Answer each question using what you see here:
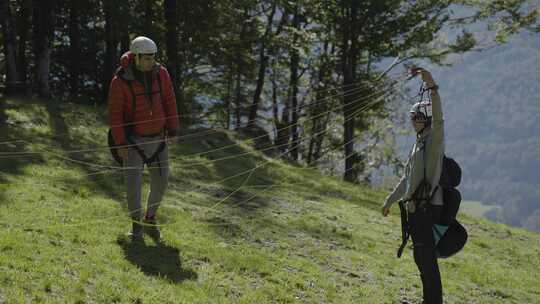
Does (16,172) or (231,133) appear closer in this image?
(16,172)

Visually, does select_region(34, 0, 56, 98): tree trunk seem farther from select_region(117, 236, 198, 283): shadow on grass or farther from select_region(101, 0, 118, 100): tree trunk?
select_region(117, 236, 198, 283): shadow on grass

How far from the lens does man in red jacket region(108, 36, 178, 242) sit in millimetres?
7223

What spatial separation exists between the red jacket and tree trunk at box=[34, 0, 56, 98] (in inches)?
532

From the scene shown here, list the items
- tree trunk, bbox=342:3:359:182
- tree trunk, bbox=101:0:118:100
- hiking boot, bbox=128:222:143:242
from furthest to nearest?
tree trunk, bbox=342:3:359:182, tree trunk, bbox=101:0:118:100, hiking boot, bbox=128:222:143:242

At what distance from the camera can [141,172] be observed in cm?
765

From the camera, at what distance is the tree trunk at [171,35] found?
21562mm

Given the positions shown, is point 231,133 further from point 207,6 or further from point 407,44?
point 407,44

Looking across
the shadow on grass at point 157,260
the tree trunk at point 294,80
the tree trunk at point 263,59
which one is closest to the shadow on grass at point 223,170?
the shadow on grass at point 157,260

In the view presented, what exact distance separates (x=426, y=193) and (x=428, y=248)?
1.94 feet

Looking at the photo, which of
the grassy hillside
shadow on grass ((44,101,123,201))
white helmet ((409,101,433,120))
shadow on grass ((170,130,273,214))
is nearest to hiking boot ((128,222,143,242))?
the grassy hillside

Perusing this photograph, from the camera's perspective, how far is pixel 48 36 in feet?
63.8

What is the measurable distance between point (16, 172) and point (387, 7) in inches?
679

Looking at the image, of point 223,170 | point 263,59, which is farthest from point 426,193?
point 263,59

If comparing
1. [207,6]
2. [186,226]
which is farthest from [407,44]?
[186,226]
